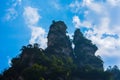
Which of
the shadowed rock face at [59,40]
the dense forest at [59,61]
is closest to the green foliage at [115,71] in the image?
the dense forest at [59,61]

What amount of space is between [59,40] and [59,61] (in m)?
17.2

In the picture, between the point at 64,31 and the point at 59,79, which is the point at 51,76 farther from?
the point at 64,31

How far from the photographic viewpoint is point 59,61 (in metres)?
90.9

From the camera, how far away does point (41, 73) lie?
79.2 metres

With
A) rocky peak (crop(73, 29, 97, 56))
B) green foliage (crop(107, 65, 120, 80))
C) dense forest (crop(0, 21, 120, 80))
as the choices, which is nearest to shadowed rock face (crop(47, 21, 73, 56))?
dense forest (crop(0, 21, 120, 80))

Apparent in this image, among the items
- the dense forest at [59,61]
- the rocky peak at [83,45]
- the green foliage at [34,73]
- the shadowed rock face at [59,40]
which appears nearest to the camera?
the green foliage at [34,73]

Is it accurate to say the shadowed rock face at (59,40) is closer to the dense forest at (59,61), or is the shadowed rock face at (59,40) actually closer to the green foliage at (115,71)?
the dense forest at (59,61)

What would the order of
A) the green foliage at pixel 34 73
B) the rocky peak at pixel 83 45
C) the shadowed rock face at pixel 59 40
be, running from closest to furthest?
the green foliage at pixel 34 73 → the shadowed rock face at pixel 59 40 → the rocky peak at pixel 83 45

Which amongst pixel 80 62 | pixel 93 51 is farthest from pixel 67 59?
pixel 93 51

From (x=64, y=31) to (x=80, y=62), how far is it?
42.8 ft

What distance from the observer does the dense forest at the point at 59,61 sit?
80.6 meters

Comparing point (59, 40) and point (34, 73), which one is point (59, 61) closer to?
point (34, 73)

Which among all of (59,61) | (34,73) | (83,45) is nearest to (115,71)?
(83,45)

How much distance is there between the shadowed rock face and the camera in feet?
340
